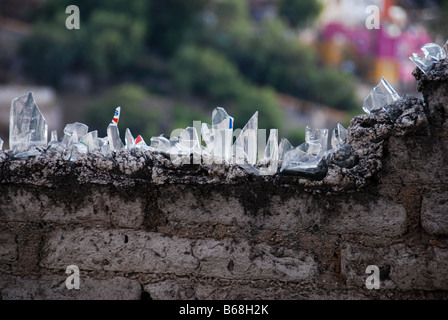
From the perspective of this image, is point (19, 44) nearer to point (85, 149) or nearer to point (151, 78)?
point (151, 78)

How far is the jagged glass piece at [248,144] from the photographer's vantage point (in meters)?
2.21

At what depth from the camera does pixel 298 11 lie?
153ft

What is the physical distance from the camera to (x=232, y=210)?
2193 mm

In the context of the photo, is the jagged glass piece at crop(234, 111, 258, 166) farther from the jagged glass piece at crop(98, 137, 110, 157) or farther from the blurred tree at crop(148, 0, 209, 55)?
the blurred tree at crop(148, 0, 209, 55)

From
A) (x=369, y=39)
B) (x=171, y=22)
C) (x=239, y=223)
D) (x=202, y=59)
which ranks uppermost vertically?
(x=171, y=22)

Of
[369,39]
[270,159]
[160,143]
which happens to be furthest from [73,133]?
[369,39]

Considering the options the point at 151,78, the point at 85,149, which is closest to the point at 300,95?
the point at 151,78

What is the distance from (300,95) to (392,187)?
4224 cm

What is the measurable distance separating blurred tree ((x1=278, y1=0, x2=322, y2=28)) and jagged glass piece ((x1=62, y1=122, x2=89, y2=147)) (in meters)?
44.7

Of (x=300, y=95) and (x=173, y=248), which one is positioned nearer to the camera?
(x=173, y=248)

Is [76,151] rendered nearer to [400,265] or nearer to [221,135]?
[221,135]

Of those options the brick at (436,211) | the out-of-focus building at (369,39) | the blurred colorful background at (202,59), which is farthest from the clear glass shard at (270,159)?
the blurred colorful background at (202,59)

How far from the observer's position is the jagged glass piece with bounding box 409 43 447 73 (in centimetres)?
213

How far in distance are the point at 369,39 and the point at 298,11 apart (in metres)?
8.22
